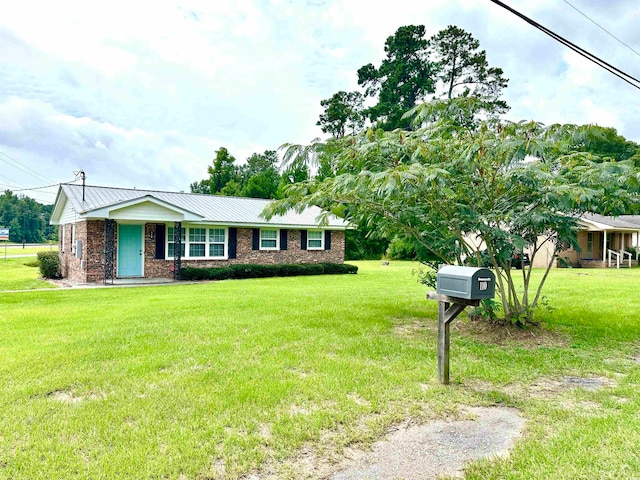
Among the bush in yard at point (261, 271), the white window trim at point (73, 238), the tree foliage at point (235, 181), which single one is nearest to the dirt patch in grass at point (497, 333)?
the bush in yard at point (261, 271)

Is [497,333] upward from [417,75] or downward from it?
downward

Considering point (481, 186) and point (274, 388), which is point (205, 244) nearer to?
point (481, 186)

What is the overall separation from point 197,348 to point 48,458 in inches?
115

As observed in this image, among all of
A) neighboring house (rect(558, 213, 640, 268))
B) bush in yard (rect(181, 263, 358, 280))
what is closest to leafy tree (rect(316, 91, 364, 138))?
neighboring house (rect(558, 213, 640, 268))

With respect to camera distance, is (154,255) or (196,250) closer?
(154,255)

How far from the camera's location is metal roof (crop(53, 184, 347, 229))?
15.3m

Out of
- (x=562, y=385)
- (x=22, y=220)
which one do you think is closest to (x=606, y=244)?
(x=562, y=385)

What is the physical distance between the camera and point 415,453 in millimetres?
3082

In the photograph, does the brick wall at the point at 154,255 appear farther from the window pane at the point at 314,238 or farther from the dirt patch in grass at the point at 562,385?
the dirt patch in grass at the point at 562,385

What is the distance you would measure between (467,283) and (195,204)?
16.2 m

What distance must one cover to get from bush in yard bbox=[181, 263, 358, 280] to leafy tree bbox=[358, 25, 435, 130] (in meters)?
19.2

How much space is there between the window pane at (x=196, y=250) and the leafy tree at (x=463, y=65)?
25.3 meters

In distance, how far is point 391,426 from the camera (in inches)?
139

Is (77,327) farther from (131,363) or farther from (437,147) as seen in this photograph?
(437,147)
